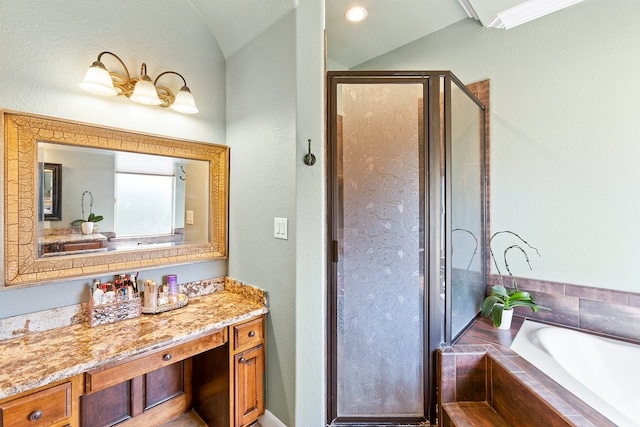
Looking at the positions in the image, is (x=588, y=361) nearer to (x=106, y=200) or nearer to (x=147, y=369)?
(x=147, y=369)

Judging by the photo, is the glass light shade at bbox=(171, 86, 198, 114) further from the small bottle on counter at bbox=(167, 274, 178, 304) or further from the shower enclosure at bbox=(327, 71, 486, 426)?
the small bottle on counter at bbox=(167, 274, 178, 304)

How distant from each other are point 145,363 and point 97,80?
1.37m

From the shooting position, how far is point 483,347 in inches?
61.7

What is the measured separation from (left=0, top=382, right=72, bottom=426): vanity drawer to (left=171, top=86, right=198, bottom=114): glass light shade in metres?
1.45

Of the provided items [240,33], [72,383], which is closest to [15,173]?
[72,383]

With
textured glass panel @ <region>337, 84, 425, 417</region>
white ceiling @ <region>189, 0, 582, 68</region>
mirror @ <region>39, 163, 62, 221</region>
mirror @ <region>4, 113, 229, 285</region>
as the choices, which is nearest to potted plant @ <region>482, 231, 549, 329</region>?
textured glass panel @ <region>337, 84, 425, 417</region>

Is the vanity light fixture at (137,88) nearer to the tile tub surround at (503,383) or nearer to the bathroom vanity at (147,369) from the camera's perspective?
the bathroom vanity at (147,369)

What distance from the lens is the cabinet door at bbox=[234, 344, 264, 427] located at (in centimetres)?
156

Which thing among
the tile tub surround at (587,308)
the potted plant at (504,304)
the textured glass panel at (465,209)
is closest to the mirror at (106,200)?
the textured glass panel at (465,209)

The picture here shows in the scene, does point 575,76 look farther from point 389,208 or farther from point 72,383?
point 72,383

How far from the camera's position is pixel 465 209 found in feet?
5.92

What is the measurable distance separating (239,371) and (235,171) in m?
1.25

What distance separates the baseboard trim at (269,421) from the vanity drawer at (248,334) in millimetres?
439

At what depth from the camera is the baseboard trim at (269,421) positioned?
5.30 ft
